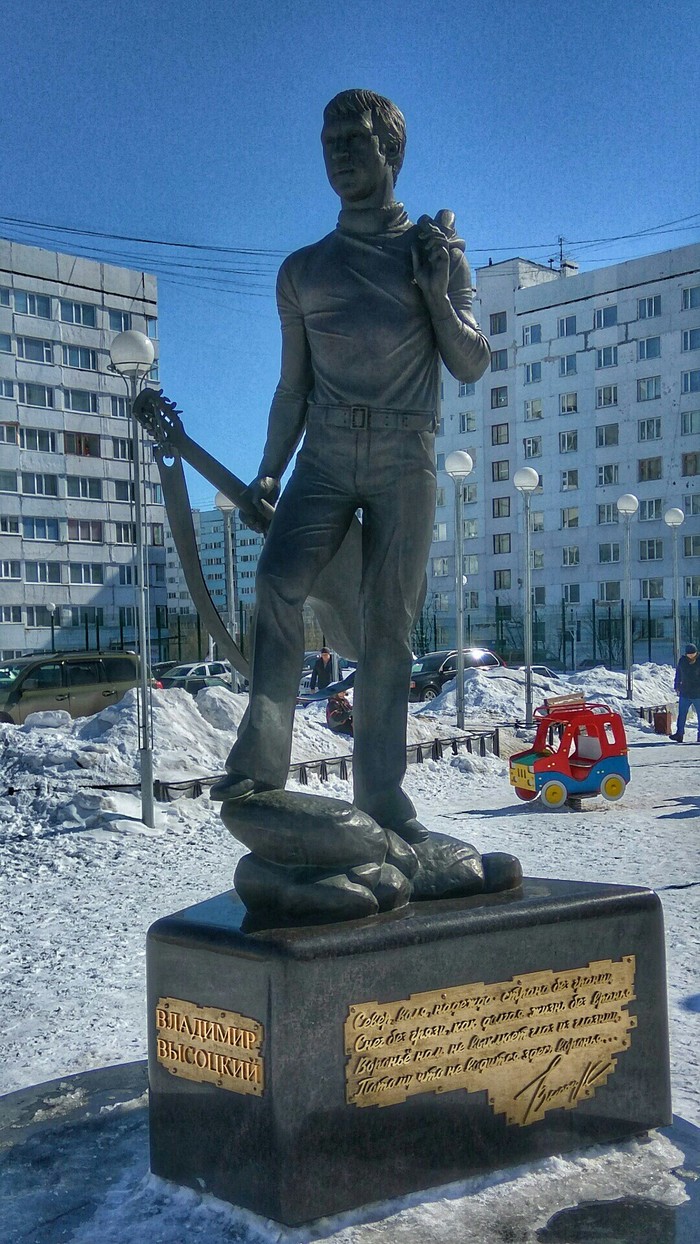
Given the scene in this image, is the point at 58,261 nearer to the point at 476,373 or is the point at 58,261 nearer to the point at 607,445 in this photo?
the point at 607,445

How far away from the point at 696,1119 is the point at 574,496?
48.3 meters

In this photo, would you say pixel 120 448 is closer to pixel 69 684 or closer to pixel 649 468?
pixel 649 468

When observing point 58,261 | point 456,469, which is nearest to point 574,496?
point 58,261

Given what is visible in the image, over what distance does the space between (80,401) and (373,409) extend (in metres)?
44.8

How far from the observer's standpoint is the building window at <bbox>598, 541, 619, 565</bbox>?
49669mm

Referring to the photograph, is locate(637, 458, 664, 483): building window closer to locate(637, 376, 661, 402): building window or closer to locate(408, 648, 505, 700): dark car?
locate(637, 376, 661, 402): building window

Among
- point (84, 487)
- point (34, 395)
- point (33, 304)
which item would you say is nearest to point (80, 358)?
point (34, 395)

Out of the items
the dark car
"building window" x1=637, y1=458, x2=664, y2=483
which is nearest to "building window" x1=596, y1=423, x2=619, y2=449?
"building window" x1=637, y1=458, x2=664, y2=483

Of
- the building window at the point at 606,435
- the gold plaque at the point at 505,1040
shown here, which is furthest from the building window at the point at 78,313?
the gold plaque at the point at 505,1040

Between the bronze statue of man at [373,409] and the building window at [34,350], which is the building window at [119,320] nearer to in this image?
the building window at [34,350]

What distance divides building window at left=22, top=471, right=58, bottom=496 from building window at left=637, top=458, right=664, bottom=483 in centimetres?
2502

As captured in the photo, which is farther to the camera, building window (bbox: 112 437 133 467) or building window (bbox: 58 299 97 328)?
building window (bbox: 112 437 133 467)

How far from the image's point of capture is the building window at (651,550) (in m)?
48.8

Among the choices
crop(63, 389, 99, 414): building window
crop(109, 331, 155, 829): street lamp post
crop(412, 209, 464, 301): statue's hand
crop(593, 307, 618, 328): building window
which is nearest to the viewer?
crop(412, 209, 464, 301): statue's hand
